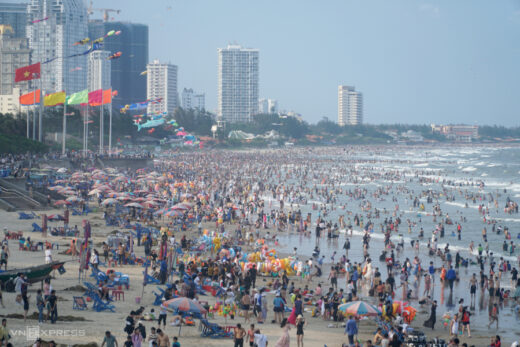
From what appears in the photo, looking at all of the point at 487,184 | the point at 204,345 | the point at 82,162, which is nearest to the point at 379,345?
the point at 204,345

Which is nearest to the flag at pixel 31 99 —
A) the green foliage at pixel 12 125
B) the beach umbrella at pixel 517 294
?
the green foliage at pixel 12 125

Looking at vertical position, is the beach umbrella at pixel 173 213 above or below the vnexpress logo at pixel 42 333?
above

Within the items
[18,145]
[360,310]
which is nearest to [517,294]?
[360,310]

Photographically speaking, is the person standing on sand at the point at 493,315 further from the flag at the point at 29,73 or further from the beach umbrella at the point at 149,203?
the flag at the point at 29,73

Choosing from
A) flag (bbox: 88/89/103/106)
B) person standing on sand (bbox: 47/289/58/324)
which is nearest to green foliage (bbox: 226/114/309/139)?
flag (bbox: 88/89/103/106)

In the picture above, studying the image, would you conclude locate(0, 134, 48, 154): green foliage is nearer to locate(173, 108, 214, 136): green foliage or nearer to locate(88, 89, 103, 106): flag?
locate(88, 89, 103, 106): flag

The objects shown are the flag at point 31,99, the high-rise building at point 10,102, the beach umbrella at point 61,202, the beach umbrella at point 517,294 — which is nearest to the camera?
the beach umbrella at point 517,294
